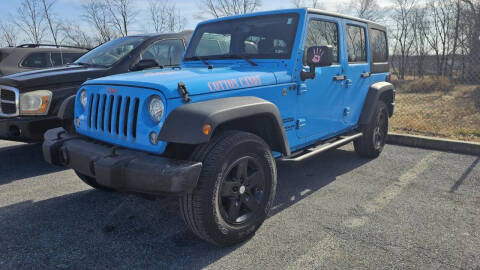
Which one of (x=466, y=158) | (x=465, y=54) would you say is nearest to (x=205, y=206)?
(x=466, y=158)

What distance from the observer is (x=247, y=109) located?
256 centimetres

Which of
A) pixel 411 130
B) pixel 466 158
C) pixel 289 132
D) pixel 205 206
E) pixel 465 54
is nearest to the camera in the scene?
pixel 205 206

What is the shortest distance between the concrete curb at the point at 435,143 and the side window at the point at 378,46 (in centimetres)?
149

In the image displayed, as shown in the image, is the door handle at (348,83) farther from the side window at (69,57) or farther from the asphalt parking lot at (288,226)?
the side window at (69,57)

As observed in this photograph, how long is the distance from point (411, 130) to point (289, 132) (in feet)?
13.6

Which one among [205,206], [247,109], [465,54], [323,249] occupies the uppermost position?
[465,54]

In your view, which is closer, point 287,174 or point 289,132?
point 289,132

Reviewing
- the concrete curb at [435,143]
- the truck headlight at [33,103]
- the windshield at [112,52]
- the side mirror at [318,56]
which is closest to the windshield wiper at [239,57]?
the side mirror at [318,56]

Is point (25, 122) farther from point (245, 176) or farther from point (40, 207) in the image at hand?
point (245, 176)

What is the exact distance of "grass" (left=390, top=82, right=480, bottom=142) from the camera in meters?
5.95

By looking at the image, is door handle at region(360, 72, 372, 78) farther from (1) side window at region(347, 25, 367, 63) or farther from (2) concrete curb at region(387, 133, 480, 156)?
(2) concrete curb at region(387, 133, 480, 156)

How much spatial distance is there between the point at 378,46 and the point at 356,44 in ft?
2.74

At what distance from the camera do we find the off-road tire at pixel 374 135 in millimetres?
4688

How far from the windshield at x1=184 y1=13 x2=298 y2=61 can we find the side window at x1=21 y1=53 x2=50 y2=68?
211 inches
